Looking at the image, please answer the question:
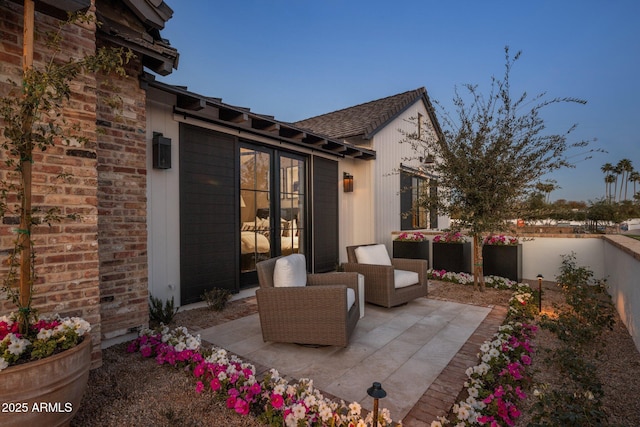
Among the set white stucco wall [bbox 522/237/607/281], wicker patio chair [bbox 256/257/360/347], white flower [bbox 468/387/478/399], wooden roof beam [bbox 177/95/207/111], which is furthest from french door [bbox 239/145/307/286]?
white stucco wall [bbox 522/237/607/281]

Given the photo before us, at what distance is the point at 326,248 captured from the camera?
6.39m

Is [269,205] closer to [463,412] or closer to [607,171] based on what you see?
[463,412]

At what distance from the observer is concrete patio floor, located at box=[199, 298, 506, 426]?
211cm

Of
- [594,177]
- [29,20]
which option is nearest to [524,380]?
[29,20]

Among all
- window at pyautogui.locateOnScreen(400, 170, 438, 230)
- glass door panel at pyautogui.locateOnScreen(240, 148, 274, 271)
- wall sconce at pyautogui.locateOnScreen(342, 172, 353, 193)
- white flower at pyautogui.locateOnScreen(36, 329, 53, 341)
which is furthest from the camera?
window at pyautogui.locateOnScreen(400, 170, 438, 230)

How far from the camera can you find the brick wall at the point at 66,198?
2029 mm

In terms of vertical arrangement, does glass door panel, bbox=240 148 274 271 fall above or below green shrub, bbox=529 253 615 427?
above

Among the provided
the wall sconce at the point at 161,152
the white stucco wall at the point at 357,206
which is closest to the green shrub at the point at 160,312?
the wall sconce at the point at 161,152

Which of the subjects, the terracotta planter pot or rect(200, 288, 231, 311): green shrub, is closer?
the terracotta planter pot

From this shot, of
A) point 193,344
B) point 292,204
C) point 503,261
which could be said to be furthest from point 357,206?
point 193,344

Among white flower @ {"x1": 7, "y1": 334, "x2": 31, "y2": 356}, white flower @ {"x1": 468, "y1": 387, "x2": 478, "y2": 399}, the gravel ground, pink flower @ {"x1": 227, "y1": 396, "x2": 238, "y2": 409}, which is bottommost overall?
the gravel ground

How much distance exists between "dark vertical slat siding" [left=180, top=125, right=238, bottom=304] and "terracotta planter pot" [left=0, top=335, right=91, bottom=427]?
237cm

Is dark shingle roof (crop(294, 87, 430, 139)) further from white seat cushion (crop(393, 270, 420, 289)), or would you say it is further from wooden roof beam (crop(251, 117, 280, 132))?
white seat cushion (crop(393, 270, 420, 289))

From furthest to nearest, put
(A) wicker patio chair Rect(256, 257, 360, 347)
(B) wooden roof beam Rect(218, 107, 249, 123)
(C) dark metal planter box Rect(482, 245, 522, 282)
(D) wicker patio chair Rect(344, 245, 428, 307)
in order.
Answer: (C) dark metal planter box Rect(482, 245, 522, 282)
(B) wooden roof beam Rect(218, 107, 249, 123)
(D) wicker patio chair Rect(344, 245, 428, 307)
(A) wicker patio chair Rect(256, 257, 360, 347)
